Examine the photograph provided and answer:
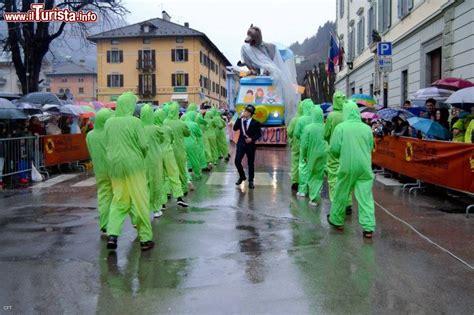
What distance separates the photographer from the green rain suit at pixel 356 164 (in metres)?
7.31

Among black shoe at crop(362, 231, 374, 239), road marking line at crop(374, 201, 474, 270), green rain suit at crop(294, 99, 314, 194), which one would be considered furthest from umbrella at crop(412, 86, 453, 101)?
black shoe at crop(362, 231, 374, 239)

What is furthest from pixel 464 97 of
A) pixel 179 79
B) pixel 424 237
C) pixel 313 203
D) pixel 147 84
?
pixel 147 84

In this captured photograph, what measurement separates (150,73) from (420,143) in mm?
60269

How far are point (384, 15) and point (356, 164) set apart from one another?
21.1m

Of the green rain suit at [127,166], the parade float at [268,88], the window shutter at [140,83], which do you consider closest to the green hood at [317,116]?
the green rain suit at [127,166]

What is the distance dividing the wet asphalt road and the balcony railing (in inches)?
2386

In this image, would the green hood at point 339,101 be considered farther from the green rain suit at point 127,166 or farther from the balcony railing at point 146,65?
the balcony railing at point 146,65

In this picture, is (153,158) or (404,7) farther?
(404,7)

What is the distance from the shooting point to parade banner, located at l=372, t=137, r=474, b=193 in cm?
955

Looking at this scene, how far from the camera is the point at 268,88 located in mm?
24906

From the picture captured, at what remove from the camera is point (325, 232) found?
7730mm

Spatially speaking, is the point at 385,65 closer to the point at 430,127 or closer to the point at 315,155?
the point at 430,127

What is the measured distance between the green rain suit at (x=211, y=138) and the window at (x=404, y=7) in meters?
9.33

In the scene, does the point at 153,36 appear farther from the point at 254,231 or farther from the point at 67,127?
the point at 254,231
